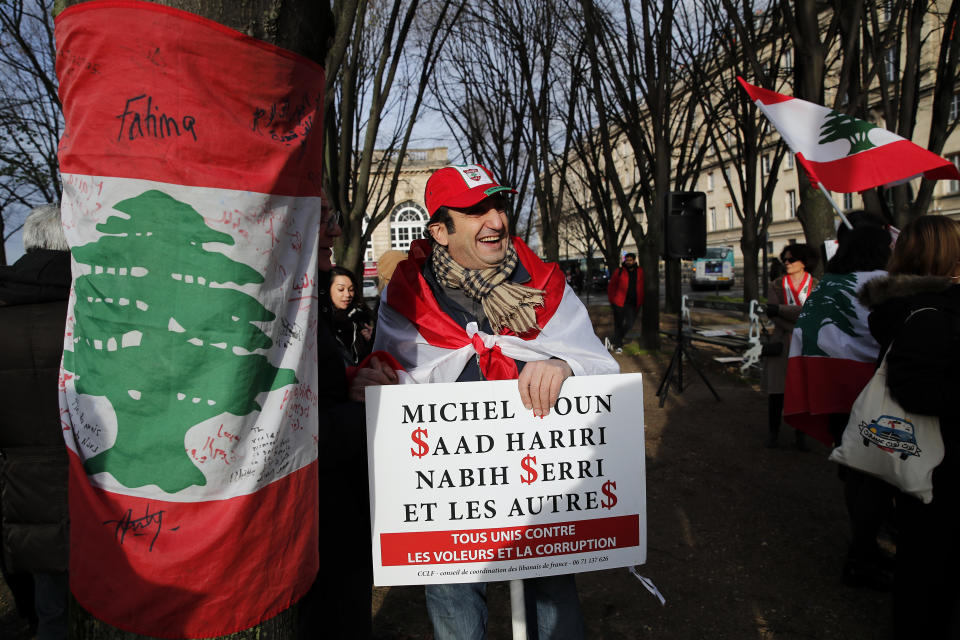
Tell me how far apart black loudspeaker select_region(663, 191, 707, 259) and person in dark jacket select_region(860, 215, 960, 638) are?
7126mm

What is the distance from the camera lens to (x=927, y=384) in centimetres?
244

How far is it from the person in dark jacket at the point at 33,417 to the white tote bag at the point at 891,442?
3.20 meters

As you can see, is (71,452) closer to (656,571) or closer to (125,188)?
(125,188)

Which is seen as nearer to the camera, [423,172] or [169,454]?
[169,454]

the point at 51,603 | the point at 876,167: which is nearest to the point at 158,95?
the point at 51,603

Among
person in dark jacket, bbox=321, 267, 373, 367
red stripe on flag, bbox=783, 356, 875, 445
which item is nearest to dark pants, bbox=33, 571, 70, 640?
person in dark jacket, bbox=321, 267, 373, 367

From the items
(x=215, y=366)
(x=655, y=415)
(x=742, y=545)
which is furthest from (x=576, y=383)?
(x=655, y=415)

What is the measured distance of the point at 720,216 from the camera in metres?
52.8

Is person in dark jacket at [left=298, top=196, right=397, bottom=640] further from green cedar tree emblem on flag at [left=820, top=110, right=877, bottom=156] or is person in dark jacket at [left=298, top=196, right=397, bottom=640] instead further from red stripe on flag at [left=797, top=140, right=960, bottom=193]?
green cedar tree emblem on flag at [left=820, top=110, right=877, bottom=156]

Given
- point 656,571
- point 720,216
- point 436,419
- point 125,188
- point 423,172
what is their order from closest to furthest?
point 125,188, point 436,419, point 656,571, point 423,172, point 720,216

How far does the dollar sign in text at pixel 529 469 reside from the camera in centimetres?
190

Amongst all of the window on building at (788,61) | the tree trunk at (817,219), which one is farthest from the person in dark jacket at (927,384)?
the window on building at (788,61)

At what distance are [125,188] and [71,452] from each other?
0.53m

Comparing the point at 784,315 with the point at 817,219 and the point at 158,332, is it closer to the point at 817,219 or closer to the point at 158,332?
the point at 817,219
